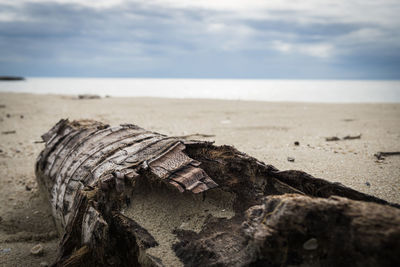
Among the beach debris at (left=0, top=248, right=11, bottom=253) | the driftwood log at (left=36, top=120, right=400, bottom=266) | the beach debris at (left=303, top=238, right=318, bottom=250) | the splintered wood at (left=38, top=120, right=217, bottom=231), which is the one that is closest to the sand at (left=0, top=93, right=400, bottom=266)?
the beach debris at (left=0, top=248, right=11, bottom=253)

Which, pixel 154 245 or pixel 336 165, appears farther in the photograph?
pixel 336 165

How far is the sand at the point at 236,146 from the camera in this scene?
3086mm

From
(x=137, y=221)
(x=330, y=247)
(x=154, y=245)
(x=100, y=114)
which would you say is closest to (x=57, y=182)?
(x=137, y=221)

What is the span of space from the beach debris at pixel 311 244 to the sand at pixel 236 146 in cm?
173

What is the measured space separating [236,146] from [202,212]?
3.05m

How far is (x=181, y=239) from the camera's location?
1898 mm

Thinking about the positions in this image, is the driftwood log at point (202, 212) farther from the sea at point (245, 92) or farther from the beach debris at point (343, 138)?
the sea at point (245, 92)

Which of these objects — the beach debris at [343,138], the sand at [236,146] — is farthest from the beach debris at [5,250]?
the beach debris at [343,138]

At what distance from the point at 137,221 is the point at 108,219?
0.63 feet

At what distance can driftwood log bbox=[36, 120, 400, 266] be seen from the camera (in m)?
1.41

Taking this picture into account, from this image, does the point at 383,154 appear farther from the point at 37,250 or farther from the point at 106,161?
the point at 37,250

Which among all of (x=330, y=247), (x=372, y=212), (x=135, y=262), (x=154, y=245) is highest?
(x=372, y=212)

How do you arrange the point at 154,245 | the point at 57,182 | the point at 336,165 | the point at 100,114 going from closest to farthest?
the point at 154,245
the point at 57,182
the point at 336,165
the point at 100,114

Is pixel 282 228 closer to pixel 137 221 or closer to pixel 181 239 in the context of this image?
pixel 181 239
